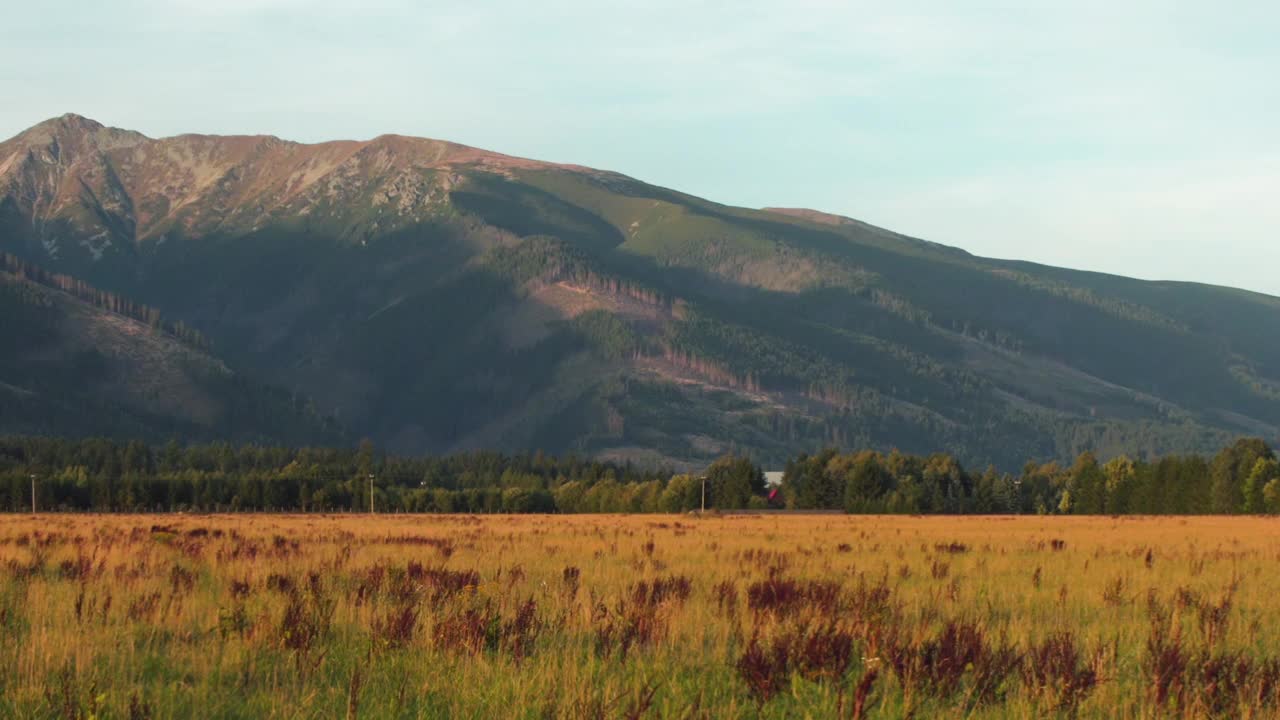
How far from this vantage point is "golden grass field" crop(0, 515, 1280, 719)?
10.9 m

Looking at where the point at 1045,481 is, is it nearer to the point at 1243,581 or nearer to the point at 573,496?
the point at 573,496

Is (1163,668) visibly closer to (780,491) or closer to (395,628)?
(395,628)

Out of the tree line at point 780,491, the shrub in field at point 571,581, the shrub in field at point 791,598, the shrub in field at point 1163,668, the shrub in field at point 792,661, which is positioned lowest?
the tree line at point 780,491

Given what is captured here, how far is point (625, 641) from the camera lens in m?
14.0

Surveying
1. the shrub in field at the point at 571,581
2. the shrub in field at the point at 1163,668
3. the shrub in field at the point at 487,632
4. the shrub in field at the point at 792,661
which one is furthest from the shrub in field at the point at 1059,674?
the shrub in field at the point at 571,581

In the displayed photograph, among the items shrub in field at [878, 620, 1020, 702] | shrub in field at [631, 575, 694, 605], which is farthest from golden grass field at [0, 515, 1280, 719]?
shrub in field at [631, 575, 694, 605]

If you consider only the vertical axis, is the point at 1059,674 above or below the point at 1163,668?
below

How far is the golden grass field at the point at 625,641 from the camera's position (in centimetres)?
1091

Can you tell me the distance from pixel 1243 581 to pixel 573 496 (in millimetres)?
147143

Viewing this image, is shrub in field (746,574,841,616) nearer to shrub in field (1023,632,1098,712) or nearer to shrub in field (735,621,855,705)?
shrub in field (735,621,855,705)

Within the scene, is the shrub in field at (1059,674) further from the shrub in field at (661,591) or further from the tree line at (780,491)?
Answer: the tree line at (780,491)

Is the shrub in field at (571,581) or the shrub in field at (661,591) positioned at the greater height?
the shrub in field at (661,591)

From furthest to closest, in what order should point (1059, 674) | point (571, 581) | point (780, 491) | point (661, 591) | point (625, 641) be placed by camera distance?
point (780, 491)
point (571, 581)
point (661, 591)
point (625, 641)
point (1059, 674)

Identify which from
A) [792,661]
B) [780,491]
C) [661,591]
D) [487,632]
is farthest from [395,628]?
[780,491]
